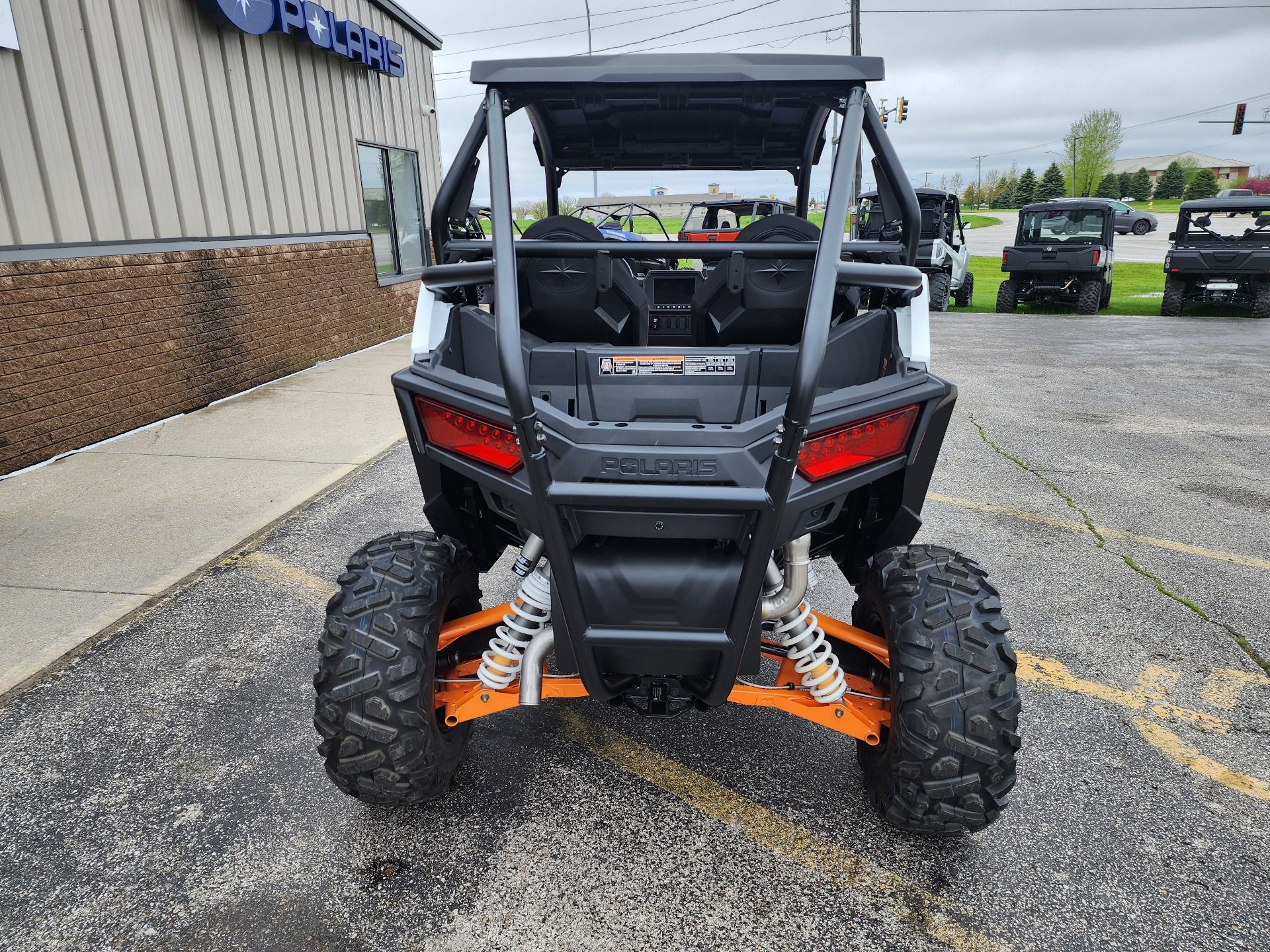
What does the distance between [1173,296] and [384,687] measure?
1671 cm

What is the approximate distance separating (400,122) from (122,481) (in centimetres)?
827

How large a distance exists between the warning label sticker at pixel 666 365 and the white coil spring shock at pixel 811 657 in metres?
0.76

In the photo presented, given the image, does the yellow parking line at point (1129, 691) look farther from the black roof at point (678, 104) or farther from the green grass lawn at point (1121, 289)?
the green grass lawn at point (1121, 289)

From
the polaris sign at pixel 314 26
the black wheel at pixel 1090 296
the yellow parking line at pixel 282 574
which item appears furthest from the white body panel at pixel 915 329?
the black wheel at pixel 1090 296

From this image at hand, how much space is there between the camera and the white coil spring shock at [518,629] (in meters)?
2.26

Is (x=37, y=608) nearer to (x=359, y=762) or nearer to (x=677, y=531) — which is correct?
(x=359, y=762)

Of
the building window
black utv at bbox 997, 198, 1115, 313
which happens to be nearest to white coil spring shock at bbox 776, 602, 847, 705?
the building window

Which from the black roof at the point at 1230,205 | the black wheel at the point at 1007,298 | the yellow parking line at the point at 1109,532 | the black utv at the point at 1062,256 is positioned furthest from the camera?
the black wheel at the point at 1007,298

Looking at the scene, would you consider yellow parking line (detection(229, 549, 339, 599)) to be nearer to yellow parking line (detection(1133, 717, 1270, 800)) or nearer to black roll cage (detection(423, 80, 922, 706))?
black roll cage (detection(423, 80, 922, 706))

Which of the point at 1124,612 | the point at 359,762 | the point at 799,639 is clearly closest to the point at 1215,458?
the point at 1124,612

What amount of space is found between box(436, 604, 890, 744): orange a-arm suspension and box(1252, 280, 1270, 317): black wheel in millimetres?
15950

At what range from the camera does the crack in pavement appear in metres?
3.53

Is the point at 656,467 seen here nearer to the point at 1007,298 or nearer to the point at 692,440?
the point at 692,440

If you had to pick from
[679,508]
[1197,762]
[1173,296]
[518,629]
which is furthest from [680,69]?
[1173,296]
